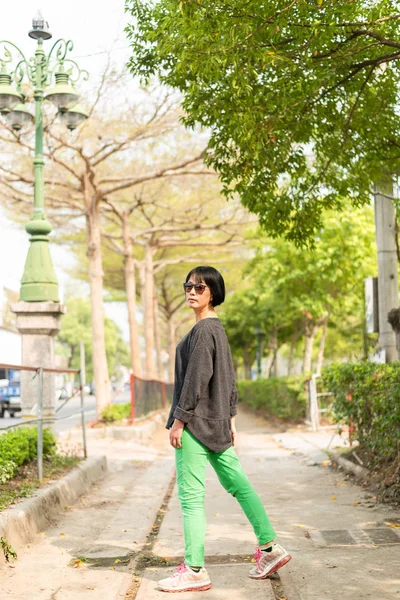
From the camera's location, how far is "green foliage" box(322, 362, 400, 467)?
713 cm

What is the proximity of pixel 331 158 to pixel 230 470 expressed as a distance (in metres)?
5.23

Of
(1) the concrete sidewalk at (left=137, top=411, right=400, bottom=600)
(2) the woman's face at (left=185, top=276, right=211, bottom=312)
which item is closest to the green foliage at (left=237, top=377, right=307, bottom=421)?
(1) the concrete sidewalk at (left=137, top=411, right=400, bottom=600)

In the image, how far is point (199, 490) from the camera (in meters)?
4.52

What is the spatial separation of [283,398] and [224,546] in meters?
16.2

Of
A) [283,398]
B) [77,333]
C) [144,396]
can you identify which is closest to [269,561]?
[283,398]

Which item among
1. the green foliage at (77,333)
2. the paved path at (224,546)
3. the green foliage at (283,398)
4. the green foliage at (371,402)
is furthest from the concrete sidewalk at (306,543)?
the green foliage at (77,333)

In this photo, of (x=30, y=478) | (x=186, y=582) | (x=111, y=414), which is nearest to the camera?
(x=186, y=582)

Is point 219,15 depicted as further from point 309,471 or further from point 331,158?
point 309,471

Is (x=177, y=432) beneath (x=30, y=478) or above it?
above

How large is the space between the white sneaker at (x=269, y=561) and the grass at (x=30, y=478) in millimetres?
2200

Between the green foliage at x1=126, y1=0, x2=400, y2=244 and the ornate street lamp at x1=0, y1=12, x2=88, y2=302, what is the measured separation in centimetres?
270

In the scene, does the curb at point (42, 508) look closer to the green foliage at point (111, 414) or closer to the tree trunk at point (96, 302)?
the green foliage at point (111, 414)

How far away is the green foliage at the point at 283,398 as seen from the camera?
63.7ft

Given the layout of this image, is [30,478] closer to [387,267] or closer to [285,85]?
[285,85]
